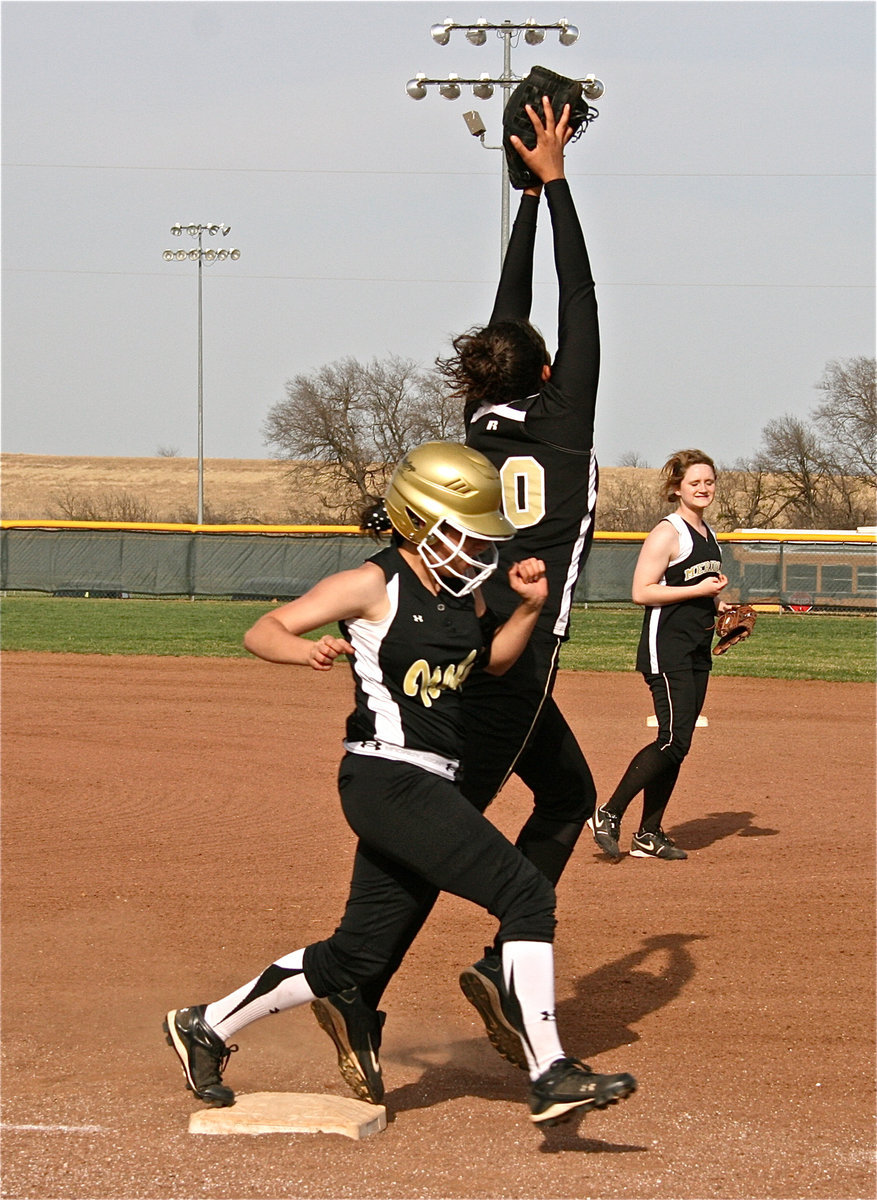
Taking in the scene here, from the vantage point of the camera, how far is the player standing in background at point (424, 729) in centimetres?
348

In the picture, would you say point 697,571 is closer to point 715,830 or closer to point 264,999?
point 715,830

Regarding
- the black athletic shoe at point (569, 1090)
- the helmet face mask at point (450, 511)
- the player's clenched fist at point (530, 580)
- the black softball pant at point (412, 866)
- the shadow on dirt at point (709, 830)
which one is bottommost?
the shadow on dirt at point (709, 830)

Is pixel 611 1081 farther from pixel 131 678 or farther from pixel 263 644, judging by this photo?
pixel 131 678

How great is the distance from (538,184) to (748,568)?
24743mm

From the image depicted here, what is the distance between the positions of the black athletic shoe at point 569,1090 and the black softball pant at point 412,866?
Answer: 1.05ft

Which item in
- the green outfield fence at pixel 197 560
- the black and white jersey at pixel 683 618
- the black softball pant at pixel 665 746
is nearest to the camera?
the black softball pant at pixel 665 746

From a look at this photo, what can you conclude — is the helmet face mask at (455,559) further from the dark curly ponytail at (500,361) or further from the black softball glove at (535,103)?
the black softball glove at (535,103)

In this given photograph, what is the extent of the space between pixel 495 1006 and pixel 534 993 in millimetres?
285

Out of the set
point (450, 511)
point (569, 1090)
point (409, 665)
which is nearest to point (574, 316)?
point (450, 511)

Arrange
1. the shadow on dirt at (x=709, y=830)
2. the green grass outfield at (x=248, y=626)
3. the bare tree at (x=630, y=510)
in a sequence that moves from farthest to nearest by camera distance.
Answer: the bare tree at (x=630, y=510) → the green grass outfield at (x=248, y=626) → the shadow on dirt at (x=709, y=830)

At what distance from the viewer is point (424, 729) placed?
3.63 metres

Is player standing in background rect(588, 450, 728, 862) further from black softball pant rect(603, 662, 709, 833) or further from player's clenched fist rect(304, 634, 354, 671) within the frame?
player's clenched fist rect(304, 634, 354, 671)

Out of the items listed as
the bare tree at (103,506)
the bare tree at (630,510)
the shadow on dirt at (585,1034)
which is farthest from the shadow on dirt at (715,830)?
the bare tree at (103,506)

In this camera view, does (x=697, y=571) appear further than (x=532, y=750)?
Yes
